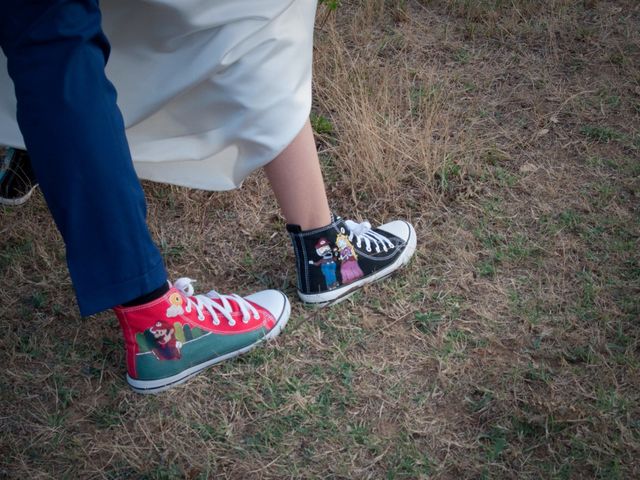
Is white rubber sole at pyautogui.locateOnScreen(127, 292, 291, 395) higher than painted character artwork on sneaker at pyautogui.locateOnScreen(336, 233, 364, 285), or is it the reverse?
painted character artwork on sneaker at pyautogui.locateOnScreen(336, 233, 364, 285)

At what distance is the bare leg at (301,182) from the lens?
1.59m

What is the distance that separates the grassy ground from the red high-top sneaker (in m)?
0.04

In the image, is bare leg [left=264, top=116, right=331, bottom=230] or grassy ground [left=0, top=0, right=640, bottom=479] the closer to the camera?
grassy ground [left=0, top=0, right=640, bottom=479]

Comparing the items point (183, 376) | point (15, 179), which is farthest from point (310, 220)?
point (15, 179)

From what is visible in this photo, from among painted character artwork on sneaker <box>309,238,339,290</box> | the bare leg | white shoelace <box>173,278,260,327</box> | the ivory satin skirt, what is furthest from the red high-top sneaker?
the ivory satin skirt

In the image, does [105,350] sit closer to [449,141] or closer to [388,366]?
[388,366]

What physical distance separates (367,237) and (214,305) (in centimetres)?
45

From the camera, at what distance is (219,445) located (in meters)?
1.45

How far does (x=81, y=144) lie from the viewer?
1.18 metres

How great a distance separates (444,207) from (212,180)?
0.72 m

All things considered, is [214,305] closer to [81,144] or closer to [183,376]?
[183,376]

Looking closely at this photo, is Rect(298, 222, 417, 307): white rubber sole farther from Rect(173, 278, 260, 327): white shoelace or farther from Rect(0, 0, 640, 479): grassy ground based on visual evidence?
Rect(173, 278, 260, 327): white shoelace

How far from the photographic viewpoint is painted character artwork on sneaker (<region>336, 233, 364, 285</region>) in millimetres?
1721

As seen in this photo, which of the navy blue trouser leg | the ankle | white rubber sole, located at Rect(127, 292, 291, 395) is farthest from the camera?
the ankle
